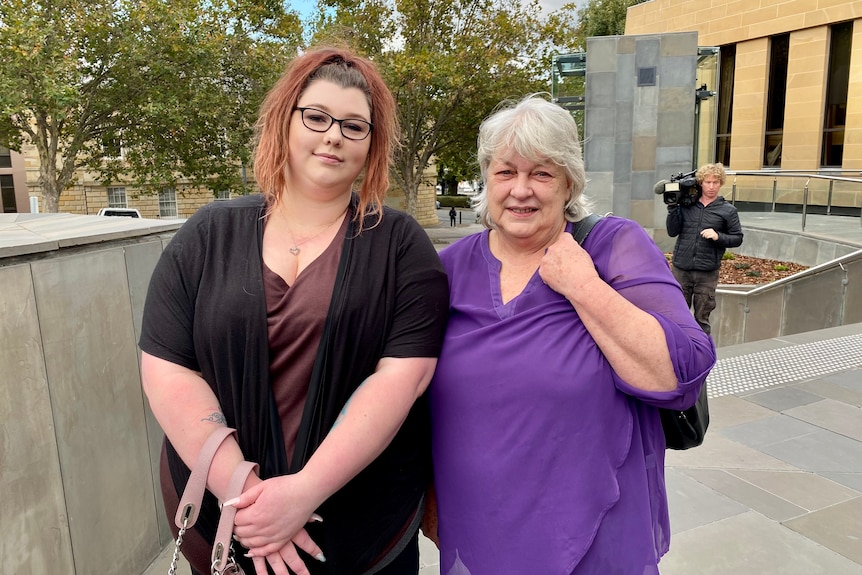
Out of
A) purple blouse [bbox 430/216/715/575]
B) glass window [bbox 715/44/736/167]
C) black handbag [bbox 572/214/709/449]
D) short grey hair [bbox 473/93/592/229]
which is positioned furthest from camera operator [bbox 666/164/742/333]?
glass window [bbox 715/44/736/167]

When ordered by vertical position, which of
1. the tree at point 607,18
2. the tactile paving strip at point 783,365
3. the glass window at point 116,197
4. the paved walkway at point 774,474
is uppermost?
the tree at point 607,18

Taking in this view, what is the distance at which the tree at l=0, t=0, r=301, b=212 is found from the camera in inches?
585

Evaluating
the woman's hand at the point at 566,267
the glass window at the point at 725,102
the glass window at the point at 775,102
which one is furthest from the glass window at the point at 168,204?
the woman's hand at the point at 566,267

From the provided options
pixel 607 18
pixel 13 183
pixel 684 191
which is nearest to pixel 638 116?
pixel 684 191

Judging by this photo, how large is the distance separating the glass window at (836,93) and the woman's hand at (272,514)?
26338 millimetres

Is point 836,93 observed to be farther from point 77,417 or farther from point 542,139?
point 77,417

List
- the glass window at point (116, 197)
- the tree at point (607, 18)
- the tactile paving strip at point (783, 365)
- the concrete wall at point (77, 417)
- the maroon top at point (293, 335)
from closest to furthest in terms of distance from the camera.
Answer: the maroon top at point (293, 335), the concrete wall at point (77, 417), the tactile paving strip at point (783, 365), the glass window at point (116, 197), the tree at point (607, 18)

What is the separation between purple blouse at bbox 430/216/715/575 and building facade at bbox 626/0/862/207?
71.4 feet

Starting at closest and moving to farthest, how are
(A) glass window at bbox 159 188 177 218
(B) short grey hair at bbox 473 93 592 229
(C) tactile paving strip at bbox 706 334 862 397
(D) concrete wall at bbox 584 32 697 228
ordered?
1. (B) short grey hair at bbox 473 93 592 229
2. (C) tactile paving strip at bbox 706 334 862 397
3. (D) concrete wall at bbox 584 32 697 228
4. (A) glass window at bbox 159 188 177 218

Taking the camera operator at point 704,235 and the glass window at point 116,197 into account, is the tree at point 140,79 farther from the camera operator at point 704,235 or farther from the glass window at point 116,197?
the camera operator at point 704,235

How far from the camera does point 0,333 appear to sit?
1.84 meters

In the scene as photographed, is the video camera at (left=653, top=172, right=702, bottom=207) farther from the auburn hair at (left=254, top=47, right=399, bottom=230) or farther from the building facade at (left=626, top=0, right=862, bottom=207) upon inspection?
the building facade at (left=626, top=0, right=862, bottom=207)

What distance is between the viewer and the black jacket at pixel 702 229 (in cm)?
721

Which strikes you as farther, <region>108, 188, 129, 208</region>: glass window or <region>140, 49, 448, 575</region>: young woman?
<region>108, 188, 129, 208</region>: glass window
